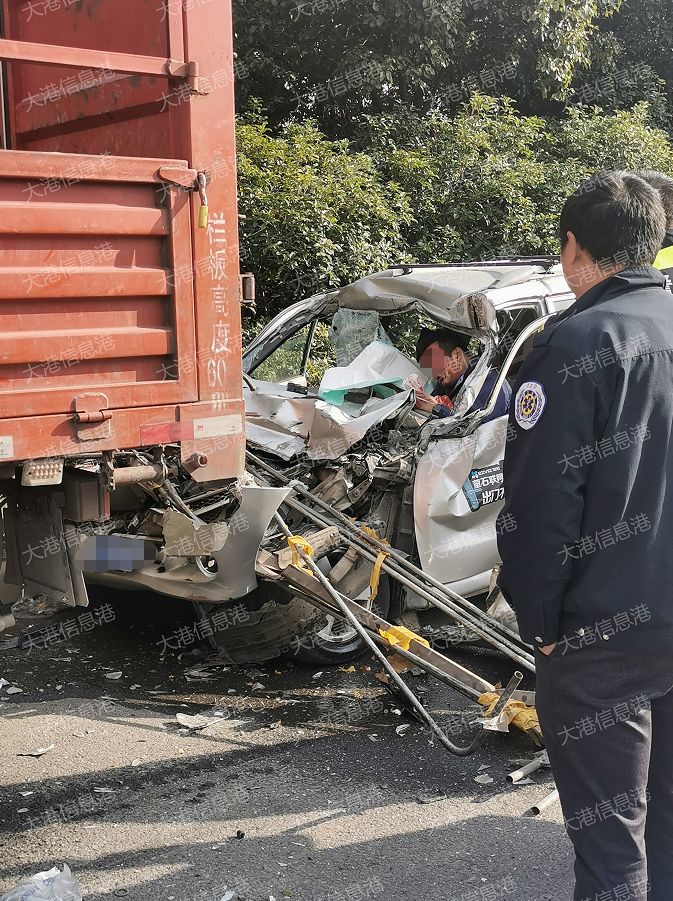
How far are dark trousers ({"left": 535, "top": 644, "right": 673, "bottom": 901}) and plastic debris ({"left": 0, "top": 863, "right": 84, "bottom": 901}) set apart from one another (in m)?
1.58

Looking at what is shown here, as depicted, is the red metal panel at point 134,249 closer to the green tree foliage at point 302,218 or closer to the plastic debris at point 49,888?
the plastic debris at point 49,888

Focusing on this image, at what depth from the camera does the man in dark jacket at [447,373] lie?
5.11 m

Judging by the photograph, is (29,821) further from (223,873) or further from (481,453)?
(481,453)

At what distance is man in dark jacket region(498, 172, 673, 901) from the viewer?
222 centimetres

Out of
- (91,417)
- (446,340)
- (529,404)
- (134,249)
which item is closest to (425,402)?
(446,340)

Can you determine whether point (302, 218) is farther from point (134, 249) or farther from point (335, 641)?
point (134, 249)

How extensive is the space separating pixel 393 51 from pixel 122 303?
10.2m

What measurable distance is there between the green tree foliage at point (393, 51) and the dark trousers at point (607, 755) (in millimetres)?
10749

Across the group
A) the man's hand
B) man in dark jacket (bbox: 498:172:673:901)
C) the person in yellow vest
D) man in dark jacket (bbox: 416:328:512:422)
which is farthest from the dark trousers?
the man's hand

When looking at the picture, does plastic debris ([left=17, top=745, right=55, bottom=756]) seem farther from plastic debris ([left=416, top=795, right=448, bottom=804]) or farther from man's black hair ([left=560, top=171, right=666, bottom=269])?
man's black hair ([left=560, top=171, right=666, bottom=269])

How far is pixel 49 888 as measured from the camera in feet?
9.33

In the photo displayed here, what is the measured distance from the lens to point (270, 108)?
12.3m

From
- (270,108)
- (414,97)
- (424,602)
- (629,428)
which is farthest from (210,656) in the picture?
(414,97)

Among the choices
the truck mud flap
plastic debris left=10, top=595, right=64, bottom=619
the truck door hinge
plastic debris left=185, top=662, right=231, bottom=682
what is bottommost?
plastic debris left=185, top=662, right=231, bottom=682
